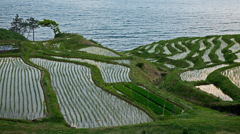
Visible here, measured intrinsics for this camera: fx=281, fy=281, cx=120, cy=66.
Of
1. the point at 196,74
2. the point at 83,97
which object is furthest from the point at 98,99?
the point at 196,74

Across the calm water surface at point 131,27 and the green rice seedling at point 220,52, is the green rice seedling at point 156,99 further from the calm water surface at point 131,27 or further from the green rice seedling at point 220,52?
the calm water surface at point 131,27

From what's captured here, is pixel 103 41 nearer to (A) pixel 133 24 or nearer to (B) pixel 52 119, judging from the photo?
(A) pixel 133 24

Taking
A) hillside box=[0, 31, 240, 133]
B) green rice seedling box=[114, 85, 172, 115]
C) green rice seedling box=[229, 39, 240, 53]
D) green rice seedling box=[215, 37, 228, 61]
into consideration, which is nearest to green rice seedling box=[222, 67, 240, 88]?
hillside box=[0, 31, 240, 133]

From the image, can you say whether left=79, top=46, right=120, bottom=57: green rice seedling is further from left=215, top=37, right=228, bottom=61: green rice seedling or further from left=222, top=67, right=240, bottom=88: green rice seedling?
left=222, top=67, right=240, bottom=88: green rice seedling

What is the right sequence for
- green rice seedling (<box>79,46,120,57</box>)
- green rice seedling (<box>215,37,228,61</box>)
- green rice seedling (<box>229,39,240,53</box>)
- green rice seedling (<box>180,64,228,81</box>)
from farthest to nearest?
1. green rice seedling (<box>229,39,240,53</box>)
2. green rice seedling (<box>79,46,120,57</box>)
3. green rice seedling (<box>215,37,228,61</box>)
4. green rice seedling (<box>180,64,228,81</box>)

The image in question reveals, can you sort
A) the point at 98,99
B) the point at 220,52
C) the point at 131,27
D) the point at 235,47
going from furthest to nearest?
1. the point at 131,27
2. the point at 235,47
3. the point at 220,52
4. the point at 98,99

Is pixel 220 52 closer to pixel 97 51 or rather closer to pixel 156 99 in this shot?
pixel 97 51

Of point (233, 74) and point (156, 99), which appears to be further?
point (233, 74)
